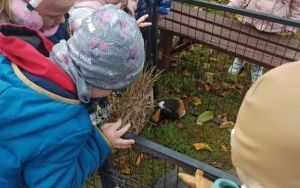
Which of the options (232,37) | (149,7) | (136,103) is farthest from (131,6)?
(232,37)

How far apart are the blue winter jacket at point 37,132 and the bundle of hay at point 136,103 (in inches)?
34.5

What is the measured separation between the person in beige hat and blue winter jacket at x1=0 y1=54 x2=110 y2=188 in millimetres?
496

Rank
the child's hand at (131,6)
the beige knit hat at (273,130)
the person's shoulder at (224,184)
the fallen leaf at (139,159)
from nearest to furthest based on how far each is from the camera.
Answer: the beige knit hat at (273,130), the person's shoulder at (224,184), the child's hand at (131,6), the fallen leaf at (139,159)

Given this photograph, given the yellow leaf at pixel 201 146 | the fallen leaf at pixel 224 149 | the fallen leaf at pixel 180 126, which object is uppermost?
the fallen leaf at pixel 180 126

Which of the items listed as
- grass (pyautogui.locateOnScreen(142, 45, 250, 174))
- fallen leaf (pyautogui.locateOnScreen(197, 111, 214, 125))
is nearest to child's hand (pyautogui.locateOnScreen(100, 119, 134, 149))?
grass (pyautogui.locateOnScreen(142, 45, 250, 174))

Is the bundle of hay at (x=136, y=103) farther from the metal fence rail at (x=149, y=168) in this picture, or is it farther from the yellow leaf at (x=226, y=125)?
the yellow leaf at (x=226, y=125)

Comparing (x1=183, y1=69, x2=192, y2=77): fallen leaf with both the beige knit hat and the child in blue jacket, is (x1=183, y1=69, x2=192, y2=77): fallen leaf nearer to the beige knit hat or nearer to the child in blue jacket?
the child in blue jacket

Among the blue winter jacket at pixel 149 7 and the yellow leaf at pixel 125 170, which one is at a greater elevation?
the blue winter jacket at pixel 149 7

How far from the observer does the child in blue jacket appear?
3.65 feet

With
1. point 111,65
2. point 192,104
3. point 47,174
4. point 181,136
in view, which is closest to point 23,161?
point 47,174

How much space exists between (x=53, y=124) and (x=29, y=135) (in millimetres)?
73

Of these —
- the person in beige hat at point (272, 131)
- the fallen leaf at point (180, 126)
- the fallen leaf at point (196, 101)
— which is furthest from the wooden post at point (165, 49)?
the person in beige hat at point (272, 131)

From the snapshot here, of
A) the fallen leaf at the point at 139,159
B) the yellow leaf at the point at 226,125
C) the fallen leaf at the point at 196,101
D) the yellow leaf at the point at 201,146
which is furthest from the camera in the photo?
the fallen leaf at the point at 196,101

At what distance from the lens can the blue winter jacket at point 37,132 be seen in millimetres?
1123
